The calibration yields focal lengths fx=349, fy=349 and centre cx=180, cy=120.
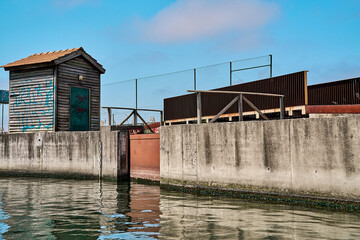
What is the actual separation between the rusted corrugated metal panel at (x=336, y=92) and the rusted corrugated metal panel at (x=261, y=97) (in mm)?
2811

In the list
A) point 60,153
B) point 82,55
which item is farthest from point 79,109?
point 60,153

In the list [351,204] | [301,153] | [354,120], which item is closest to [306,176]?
[301,153]

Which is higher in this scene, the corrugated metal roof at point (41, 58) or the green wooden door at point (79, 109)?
the corrugated metal roof at point (41, 58)

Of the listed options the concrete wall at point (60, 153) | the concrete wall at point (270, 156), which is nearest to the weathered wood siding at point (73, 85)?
the concrete wall at point (60, 153)

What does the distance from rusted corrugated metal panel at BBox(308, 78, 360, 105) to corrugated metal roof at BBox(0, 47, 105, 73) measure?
500 inches

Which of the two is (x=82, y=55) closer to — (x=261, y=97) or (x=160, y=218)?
(x=261, y=97)

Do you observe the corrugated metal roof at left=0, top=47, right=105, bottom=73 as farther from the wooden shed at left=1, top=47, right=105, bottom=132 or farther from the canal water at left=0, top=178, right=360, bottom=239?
the canal water at left=0, top=178, right=360, bottom=239

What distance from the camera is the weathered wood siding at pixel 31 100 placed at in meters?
18.2

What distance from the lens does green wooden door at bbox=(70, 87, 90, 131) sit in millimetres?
18812

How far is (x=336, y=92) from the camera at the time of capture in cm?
1962

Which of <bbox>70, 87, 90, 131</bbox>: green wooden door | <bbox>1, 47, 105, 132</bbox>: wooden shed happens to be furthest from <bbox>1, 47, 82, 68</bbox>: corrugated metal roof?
<bbox>70, 87, 90, 131</bbox>: green wooden door

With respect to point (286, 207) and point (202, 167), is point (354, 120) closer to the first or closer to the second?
point (286, 207)

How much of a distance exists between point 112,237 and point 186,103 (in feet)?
64.6

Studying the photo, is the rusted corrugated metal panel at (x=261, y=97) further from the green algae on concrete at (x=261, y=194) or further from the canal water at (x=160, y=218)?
the canal water at (x=160, y=218)
